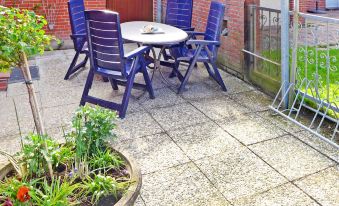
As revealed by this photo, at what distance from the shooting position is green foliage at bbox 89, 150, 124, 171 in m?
2.26

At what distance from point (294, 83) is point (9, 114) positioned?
9.61 feet

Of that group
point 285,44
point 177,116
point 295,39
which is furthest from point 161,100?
point 295,39

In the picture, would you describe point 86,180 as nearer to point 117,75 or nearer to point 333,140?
point 117,75

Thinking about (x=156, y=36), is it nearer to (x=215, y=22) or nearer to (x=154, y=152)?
(x=215, y=22)

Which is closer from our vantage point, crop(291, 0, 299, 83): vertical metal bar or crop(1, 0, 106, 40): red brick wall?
crop(291, 0, 299, 83): vertical metal bar

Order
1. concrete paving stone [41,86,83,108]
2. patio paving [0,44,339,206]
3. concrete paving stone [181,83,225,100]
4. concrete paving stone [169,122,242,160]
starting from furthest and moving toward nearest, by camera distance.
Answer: concrete paving stone [181,83,225,100] < concrete paving stone [41,86,83,108] < concrete paving stone [169,122,242,160] < patio paving [0,44,339,206]

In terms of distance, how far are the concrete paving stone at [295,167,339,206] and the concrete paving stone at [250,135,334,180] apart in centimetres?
6

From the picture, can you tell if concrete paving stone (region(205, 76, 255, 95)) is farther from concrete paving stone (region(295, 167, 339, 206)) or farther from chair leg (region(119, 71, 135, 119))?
concrete paving stone (region(295, 167, 339, 206))

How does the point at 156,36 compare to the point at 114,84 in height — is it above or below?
above

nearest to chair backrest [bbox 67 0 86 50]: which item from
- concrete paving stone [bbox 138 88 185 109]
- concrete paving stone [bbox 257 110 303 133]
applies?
concrete paving stone [bbox 138 88 185 109]

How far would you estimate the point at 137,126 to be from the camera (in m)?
3.44

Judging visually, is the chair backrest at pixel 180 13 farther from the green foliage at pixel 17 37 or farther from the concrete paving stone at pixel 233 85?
the green foliage at pixel 17 37

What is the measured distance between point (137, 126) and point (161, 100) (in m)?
0.72

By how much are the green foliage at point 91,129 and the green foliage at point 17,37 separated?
495mm
